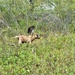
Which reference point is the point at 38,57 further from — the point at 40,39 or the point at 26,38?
the point at 40,39

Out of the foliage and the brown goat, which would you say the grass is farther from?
the brown goat

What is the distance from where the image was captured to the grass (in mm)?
5609

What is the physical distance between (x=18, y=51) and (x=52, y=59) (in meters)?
0.97

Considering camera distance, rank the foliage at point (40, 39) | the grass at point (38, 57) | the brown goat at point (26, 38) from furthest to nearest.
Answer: the brown goat at point (26, 38) < the foliage at point (40, 39) < the grass at point (38, 57)

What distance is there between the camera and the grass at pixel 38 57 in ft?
18.4

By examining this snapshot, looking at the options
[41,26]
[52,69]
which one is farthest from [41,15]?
[52,69]

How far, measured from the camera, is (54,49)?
704 cm

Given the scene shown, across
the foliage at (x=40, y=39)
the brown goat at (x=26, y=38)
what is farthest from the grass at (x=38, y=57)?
the brown goat at (x=26, y=38)

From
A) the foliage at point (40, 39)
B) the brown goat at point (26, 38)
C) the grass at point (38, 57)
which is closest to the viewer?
the grass at point (38, 57)

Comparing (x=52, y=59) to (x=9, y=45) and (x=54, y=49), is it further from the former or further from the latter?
(x=9, y=45)

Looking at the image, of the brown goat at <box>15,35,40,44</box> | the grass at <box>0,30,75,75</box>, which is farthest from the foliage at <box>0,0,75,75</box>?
the brown goat at <box>15,35,40,44</box>

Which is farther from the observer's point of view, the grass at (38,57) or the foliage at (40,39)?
the foliage at (40,39)

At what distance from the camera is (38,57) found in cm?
635

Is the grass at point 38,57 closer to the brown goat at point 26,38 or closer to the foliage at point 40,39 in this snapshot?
the foliage at point 40,39
